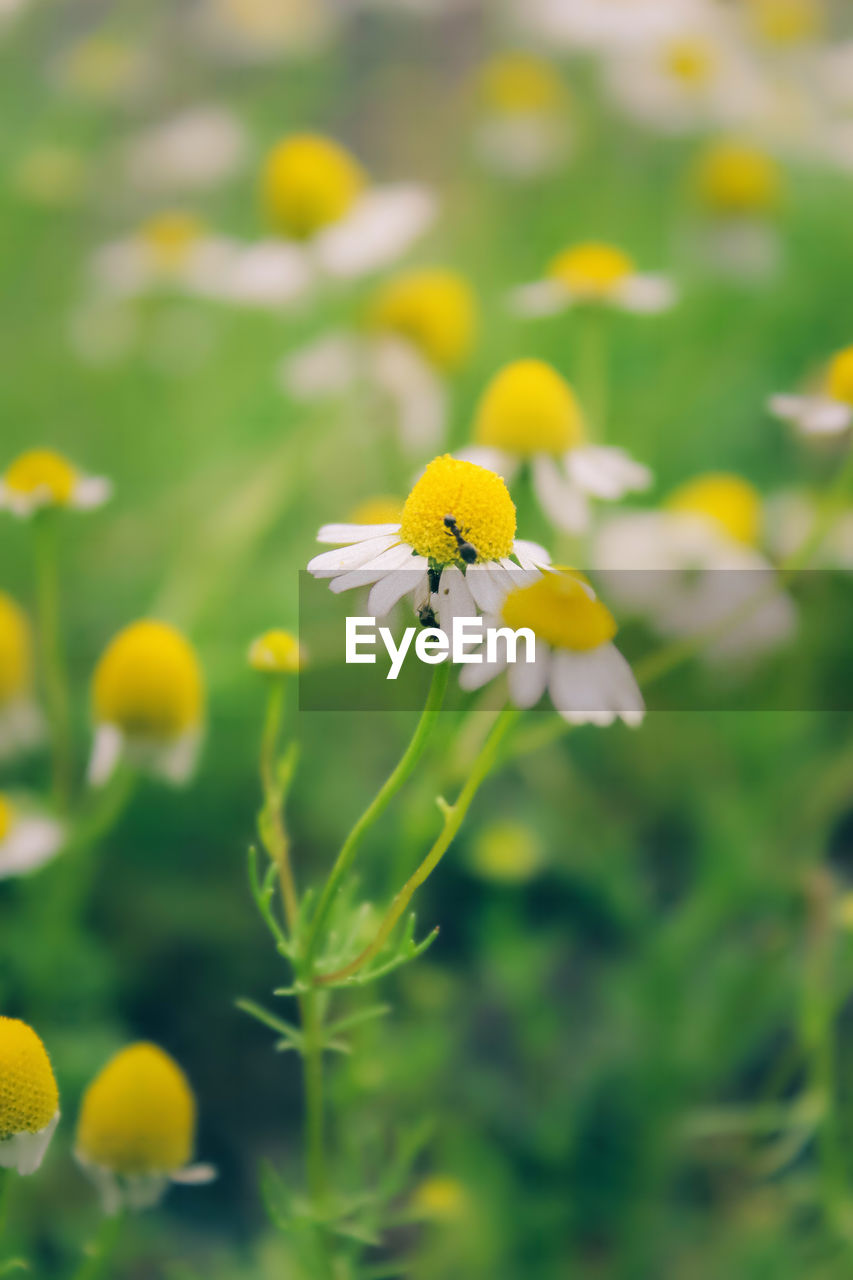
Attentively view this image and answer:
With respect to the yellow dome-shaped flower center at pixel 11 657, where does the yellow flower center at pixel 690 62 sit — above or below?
above

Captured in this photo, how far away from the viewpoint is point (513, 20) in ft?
8.71

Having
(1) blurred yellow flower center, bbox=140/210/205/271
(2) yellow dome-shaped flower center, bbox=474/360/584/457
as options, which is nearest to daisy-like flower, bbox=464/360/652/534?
(2) yellow dome-shaped flower center, bbox=474/360/584/457

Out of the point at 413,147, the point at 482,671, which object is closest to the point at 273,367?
the point at 413,147

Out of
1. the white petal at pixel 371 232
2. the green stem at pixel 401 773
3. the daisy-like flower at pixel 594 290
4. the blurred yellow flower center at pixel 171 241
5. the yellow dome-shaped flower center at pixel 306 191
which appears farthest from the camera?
the blurred yellow flower center at pixel 171 241

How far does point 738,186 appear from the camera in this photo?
1.78 m

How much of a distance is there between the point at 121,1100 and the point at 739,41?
2.27 m

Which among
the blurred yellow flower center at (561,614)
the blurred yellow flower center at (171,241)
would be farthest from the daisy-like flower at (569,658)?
the blurred yellow flower center at (171,241)

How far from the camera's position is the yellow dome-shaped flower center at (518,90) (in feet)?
7.50

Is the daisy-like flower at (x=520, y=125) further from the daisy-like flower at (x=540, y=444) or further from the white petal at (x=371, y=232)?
the daisy-like flower at (x=540, y=444)

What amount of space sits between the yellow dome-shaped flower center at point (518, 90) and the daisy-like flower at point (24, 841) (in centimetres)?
184

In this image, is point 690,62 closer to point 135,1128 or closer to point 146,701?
point 146,701

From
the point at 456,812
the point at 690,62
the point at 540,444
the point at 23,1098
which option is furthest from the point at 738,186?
the point at 23,1098

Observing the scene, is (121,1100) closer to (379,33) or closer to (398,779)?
(398,779)

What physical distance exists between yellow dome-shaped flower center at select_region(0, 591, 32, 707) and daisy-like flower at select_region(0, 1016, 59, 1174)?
1.96 feet
